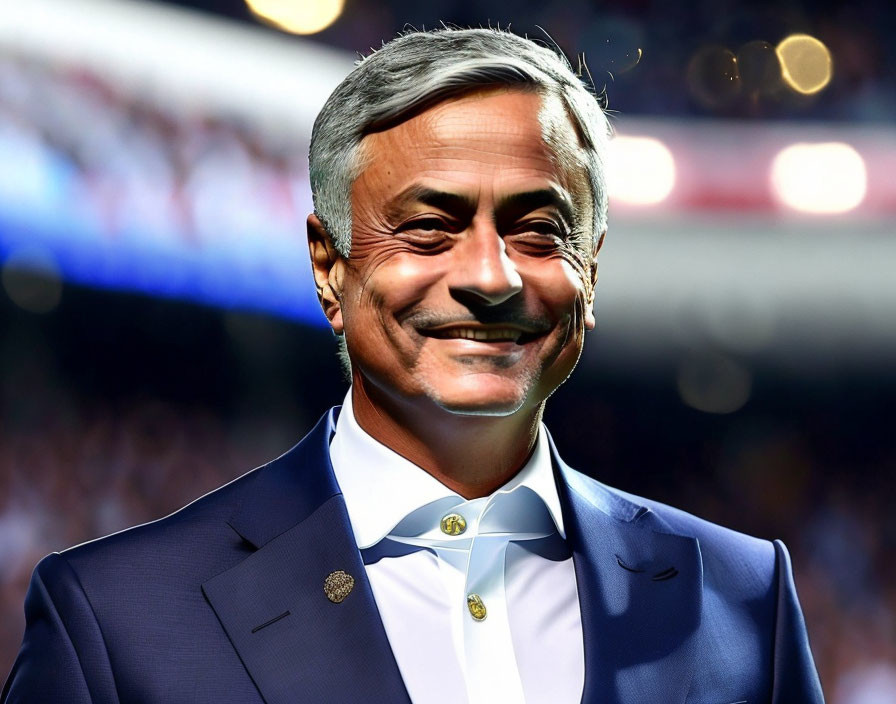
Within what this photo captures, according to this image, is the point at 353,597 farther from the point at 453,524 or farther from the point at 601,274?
the point at 601,274

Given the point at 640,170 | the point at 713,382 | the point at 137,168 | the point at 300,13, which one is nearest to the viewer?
the point at 137,168

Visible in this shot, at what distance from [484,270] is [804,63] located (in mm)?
3820

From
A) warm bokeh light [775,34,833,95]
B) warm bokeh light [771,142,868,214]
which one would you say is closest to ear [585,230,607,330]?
warm bokeh light [775,34,833,95]

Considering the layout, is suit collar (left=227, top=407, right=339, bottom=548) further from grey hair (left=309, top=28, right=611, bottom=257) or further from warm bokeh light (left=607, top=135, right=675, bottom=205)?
warm bokeh light (left=607, top=135, right=675, bottom=205)

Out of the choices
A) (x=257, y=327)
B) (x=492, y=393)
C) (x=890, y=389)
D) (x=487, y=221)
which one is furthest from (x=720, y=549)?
(x=890, y=389)

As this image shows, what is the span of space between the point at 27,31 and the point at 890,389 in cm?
403

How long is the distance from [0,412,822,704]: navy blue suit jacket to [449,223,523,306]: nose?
1.05 ft

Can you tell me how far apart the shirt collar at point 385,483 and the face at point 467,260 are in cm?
10

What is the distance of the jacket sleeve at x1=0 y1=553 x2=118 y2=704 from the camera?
4.24ft

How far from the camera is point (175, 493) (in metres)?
4.31

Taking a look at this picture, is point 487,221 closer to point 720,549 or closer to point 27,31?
point 720,549

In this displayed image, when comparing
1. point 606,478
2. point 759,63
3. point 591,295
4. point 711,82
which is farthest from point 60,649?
point 711,82

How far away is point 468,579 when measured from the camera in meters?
1.41

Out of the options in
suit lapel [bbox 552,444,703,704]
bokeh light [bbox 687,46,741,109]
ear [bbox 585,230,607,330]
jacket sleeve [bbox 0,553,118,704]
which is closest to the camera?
jacket sleeve [bbox 0,553,118,704]
